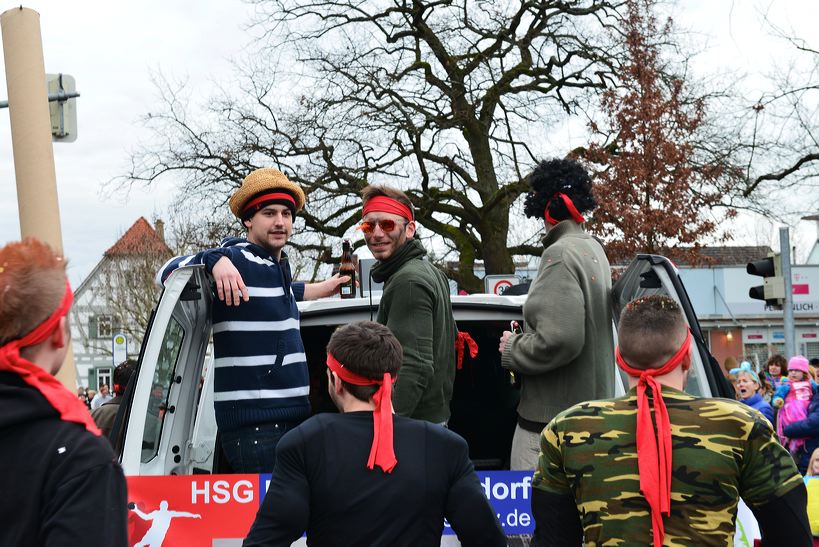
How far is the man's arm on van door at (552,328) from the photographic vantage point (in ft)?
12.8

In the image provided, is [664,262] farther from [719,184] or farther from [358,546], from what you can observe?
[719,184]

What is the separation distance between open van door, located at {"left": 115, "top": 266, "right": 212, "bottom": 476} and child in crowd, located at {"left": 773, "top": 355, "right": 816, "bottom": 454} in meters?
6.70

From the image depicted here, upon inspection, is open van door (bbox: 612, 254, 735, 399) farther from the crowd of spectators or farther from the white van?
the crowd of spectators

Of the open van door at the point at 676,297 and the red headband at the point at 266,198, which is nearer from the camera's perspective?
the open van door at the point at 676,297

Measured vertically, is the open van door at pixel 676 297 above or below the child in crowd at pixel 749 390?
above

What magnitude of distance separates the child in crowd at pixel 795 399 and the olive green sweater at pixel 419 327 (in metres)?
6.02

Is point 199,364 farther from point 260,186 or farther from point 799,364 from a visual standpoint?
point 799,364

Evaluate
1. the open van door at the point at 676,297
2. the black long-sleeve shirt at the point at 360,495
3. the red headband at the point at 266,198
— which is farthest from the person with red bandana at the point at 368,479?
the red headband at the point at 266,198

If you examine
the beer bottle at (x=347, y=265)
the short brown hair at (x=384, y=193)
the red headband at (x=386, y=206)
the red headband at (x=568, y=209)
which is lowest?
Result: the beer bottle at (x=347, y=265)

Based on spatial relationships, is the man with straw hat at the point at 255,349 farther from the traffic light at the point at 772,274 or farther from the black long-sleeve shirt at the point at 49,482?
the traffic light at the point at 772,274

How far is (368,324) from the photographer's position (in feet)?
10.1

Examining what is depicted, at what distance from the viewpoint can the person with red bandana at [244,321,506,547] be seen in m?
2.78

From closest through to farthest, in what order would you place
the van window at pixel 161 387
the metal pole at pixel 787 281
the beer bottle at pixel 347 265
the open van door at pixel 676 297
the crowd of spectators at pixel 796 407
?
the open van door at pixel 676 297
the van window at pixel 161 387
the beer bottle at pixel 347 265
the crowd of spectators at pixel 796 407
the metal pole at pixel 787 281

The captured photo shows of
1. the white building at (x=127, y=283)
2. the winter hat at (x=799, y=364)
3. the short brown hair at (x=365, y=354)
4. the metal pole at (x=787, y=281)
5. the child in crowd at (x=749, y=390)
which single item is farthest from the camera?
the white building at (x=127, y=283)
